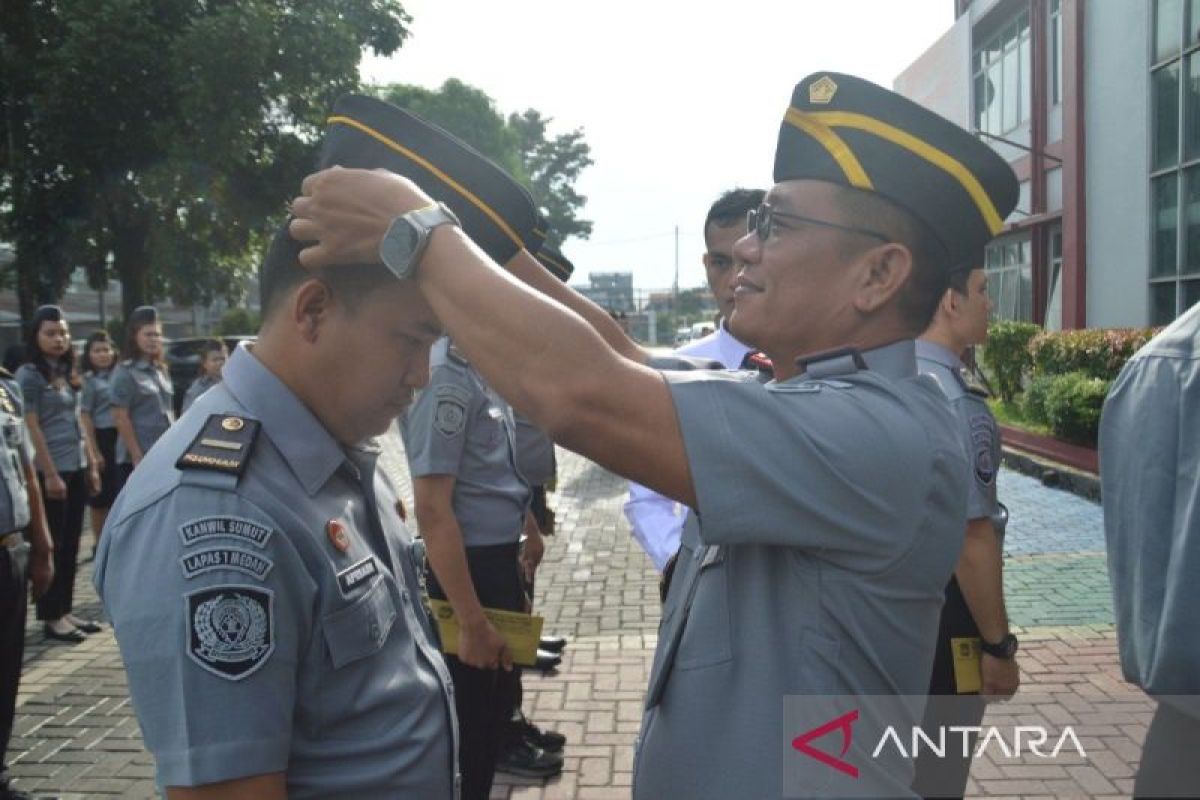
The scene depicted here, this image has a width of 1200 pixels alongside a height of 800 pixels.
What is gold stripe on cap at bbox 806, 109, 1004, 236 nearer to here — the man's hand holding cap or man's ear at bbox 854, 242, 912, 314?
man's ear at bbox 854, 242, 912, 314

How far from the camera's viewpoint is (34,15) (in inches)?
655

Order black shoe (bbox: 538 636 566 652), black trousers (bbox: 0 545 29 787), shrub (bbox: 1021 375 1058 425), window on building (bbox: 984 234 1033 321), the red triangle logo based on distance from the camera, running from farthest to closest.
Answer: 1. window on building (bbox: 984 234 1033 321)
2. shrub (bbox: 1021 375 1058 425)
3. black shoe (bbox: 538 636 566 652)
4. black trousers (bbox: 0 545 29 787)
5. the red triangle logo

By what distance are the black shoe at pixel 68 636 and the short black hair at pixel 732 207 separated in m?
5.01

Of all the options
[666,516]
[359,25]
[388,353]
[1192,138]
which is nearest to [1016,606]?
[666,516]

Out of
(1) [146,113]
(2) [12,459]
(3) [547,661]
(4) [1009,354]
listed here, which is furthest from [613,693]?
(1) [146,113]

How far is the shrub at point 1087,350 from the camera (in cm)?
1217

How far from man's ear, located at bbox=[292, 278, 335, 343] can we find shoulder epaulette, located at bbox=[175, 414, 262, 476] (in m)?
0.19

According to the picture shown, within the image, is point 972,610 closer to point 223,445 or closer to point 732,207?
point 732,207

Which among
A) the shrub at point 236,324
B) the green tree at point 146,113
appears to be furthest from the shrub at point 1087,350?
the shrub at point 236,324

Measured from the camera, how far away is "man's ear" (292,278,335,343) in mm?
1748

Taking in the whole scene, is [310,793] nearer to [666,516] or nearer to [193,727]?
[193,727]

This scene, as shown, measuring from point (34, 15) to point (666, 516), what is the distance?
17.9 meters

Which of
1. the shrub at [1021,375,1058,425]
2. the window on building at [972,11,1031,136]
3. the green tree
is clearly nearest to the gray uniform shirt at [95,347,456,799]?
the shrub at [1021,375,1058,425]

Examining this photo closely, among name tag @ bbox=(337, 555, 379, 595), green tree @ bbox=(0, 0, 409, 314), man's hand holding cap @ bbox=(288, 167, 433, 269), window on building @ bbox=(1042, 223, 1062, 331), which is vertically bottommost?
name tag @ bbox=(337, 555, 379, 595)
